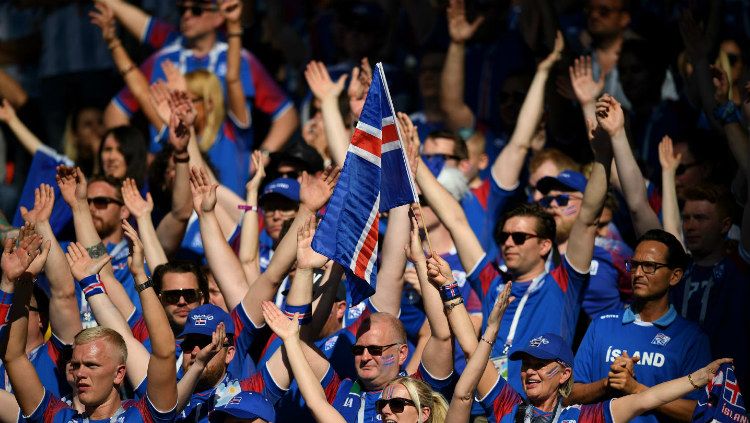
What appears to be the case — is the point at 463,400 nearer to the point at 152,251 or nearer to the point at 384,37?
the point at 152,251

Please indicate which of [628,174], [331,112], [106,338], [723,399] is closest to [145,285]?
[106,338]

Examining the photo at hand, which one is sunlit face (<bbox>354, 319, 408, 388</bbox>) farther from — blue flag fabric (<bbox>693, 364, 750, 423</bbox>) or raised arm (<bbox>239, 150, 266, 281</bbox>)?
blue flag fabric (<bbox>693, 364, 750, 423</bbox>)

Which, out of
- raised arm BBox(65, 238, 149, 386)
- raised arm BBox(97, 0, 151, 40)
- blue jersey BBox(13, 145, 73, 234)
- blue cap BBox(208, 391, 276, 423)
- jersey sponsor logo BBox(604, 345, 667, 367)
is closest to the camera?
blue cap BBox(208, 391, 276, 423)

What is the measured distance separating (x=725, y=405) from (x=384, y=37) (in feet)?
17.7

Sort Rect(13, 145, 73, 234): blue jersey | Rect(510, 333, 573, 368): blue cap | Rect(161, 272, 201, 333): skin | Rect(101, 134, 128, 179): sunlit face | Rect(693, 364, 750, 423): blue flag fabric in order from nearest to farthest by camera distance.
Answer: Rect(693, 364, 750, 423): blue flag fabric → Rect(510, 333, 573, 368): blue cap → Rect(161, 272, 201, 333): skin → Rect(13, 145, 73, 234): blue jersey → Rect(101, 134, 128, 179): sunlit face

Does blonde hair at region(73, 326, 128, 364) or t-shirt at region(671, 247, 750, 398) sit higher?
t-shirt at region(671, 247, 750, 398)

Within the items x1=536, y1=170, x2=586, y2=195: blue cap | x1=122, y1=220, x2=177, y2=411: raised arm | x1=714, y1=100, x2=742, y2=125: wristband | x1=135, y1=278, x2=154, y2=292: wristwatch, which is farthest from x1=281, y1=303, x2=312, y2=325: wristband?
x1=714, y1=100, x2=742, y2=125: wristband

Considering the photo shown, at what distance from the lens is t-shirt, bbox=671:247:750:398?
805 centimetres

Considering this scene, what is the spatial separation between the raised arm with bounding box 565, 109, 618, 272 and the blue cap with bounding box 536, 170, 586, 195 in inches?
26.9

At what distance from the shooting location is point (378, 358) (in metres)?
7.53

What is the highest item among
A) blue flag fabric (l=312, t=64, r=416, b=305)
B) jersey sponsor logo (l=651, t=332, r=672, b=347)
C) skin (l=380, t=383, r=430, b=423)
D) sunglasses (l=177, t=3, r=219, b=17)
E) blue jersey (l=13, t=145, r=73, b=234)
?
blue flag fabric (l=312, t=64, r=416, b=305)

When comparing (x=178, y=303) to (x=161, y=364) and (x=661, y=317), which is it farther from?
(x=661, y=317)

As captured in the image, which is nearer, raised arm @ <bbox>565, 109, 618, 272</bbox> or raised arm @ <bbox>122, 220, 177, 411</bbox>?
raised arm @ <bbox>122, 220, 177, 411</bbox>

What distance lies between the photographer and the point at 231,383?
7707mm
